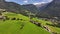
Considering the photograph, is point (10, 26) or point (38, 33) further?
point (10, 26)

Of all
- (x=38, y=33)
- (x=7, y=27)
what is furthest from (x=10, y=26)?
(x=38, y=33)

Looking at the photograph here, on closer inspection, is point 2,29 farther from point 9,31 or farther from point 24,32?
point 24,32

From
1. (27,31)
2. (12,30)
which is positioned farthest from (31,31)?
(12,30)

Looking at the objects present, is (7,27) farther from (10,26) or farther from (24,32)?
(24,32)

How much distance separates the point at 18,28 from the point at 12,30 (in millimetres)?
4773

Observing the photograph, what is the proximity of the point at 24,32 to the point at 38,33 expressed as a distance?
668 cm

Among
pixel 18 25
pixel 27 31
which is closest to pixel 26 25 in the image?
pixel 18 25

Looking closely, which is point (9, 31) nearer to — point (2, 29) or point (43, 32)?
point (2, 29)

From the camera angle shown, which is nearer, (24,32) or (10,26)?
(24,32)

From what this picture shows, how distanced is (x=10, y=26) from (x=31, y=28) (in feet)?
36.8

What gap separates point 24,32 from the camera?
9388 cm

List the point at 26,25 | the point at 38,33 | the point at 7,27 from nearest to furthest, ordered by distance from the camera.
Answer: the point at 38,33
the point at 7,27
the point at 26,25

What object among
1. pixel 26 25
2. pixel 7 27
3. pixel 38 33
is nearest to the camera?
pixel 38 33

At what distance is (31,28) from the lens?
101875 millimetres
